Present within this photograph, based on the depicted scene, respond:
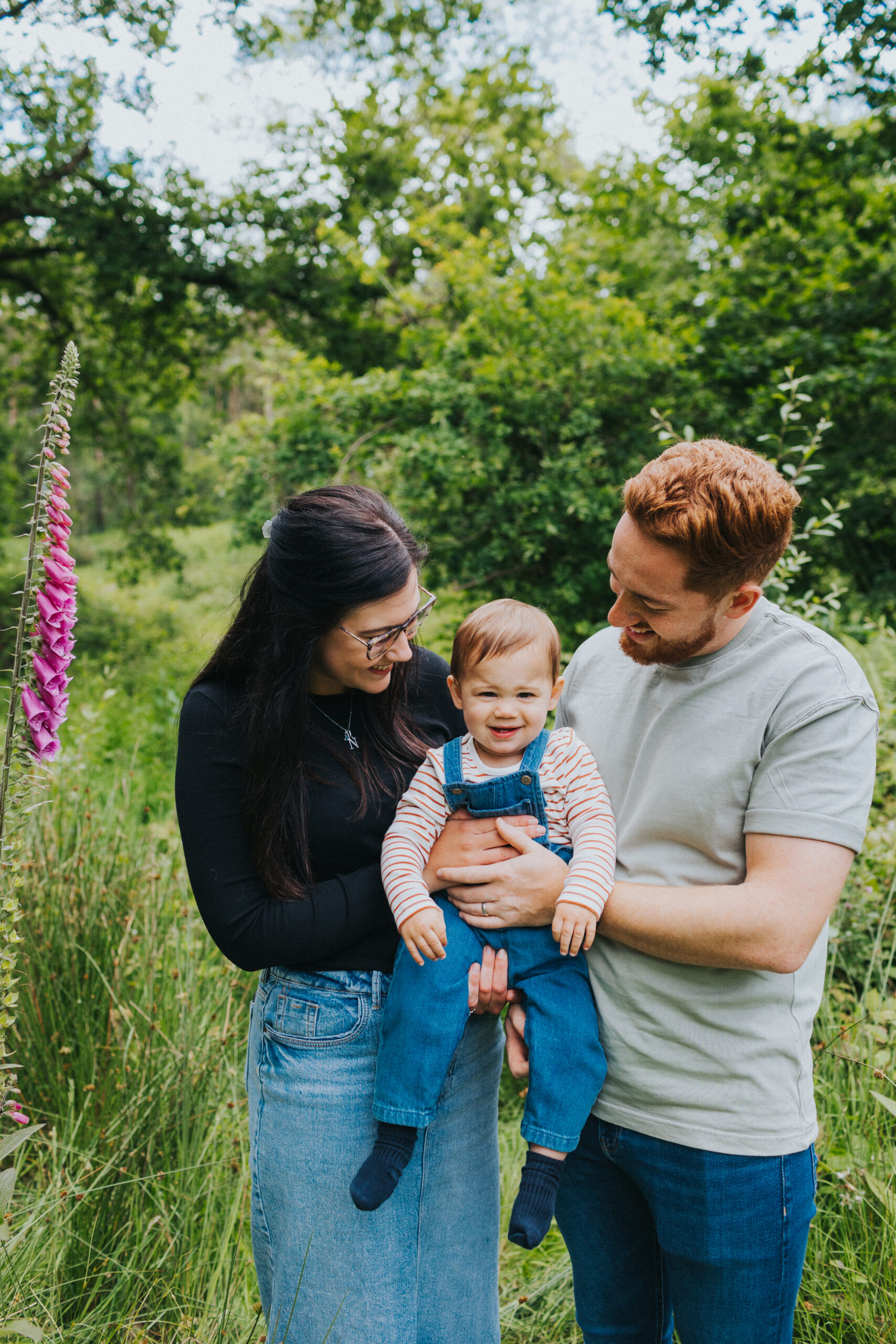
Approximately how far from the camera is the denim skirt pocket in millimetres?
1655

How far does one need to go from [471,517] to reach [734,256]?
14.8 feet

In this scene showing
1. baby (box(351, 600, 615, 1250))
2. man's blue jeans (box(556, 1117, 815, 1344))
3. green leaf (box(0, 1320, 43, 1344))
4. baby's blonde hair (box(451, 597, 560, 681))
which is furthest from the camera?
baby's blonde hair (box(451, 597, 560, 681))

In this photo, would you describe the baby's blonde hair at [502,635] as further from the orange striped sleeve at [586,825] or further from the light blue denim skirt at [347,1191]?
the light blue denim skirt at [347,1191]

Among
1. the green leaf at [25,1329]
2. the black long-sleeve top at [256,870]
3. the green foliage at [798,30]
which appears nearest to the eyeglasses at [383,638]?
the black long-sleeve top at [256,870]

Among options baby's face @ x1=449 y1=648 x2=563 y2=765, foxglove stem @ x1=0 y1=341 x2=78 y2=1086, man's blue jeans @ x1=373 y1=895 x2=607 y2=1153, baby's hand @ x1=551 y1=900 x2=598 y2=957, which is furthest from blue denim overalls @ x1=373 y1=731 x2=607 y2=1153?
foxglove stem @ x1=0 y1=341 x2=78 y2=1086

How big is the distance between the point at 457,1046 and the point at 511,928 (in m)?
0.25

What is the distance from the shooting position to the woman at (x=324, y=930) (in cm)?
162

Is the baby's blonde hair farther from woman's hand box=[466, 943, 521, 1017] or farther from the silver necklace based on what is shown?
woman's hand box=[466, 943, 521, 1017]

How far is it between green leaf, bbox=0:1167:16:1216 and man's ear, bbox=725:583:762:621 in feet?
4.87

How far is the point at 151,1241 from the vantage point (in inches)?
88.2

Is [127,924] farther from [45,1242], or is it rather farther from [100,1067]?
[45,1242]

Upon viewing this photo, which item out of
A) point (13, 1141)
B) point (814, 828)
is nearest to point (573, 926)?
point (814, 828)

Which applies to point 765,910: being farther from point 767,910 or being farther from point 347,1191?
point 347,1191

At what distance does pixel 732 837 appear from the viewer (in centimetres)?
153
